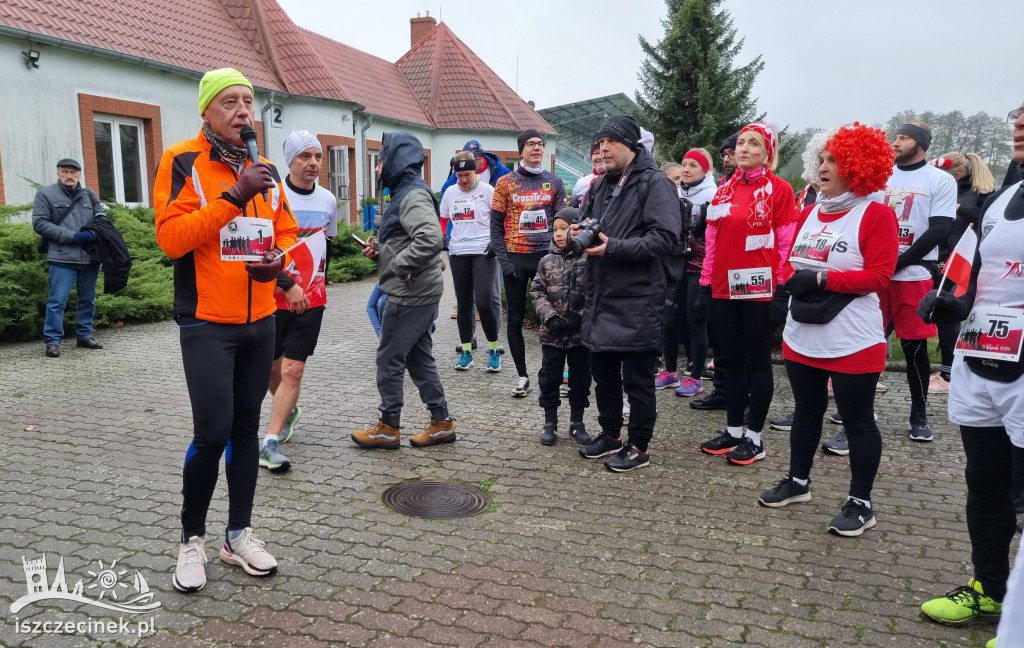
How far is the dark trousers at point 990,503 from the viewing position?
310 centimetres

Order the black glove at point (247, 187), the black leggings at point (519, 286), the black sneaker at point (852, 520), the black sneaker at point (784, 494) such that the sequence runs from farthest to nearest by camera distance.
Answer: the black leggings at point (519, 286) < the black sneaker at point (784, 494) < the black sneaker at point (852, 520) < the black glove at point (247, 187)

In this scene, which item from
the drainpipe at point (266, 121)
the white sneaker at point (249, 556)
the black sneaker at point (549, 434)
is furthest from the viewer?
the drainpipe at point (266, 121)

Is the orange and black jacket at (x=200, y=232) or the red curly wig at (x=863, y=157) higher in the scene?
the red curly wig at (x=863, y=157)

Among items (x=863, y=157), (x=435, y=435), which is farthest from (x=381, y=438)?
(x=863, y=157)

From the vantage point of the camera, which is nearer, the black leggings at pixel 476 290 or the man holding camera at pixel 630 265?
the man holding camera at pixel 630 265

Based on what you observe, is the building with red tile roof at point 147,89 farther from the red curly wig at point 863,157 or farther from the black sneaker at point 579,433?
the red curly wig at point 863,157

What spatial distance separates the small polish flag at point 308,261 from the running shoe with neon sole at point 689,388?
3.68 m

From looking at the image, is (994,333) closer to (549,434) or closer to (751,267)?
(751,267)

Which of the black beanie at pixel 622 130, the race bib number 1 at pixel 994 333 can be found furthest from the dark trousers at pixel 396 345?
the race bib number 1 at pixel 994 333

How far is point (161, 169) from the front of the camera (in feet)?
10.5

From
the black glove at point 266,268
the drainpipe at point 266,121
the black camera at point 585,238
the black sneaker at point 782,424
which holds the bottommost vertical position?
the black sneaker at point 782,424

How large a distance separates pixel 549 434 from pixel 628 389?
924 millimetres

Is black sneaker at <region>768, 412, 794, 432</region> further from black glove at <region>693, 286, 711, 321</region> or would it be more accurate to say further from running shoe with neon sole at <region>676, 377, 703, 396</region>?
black glove at <region>693, 286, 711, 321</region>

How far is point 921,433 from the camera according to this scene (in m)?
5.82
